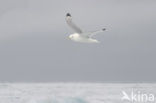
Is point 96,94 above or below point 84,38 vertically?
above

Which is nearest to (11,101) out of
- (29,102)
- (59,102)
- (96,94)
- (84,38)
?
(29,102)

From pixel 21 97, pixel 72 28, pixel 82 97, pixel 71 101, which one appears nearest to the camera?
pixel 72 28

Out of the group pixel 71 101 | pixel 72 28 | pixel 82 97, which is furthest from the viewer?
pixel 82 97

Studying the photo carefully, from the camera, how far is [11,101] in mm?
40938

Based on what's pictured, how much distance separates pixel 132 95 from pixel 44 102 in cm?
933

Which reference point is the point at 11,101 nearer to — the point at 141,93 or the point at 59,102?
the point at 59,102

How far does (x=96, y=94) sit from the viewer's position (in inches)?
1813

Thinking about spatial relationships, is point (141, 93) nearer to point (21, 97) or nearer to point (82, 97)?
point (82, 97)

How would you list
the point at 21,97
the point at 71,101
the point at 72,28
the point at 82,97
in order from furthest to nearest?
the point at 21,97
the point at 82,97
the point at 71,101
the point at 72,28

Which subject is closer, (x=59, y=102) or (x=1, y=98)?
(x=59, y=102)

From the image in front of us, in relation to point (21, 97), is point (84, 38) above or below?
below

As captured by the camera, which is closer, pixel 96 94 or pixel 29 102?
pixel 29 102

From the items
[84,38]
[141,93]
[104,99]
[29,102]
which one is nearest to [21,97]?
[29,102]

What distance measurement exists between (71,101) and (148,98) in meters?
6.49
